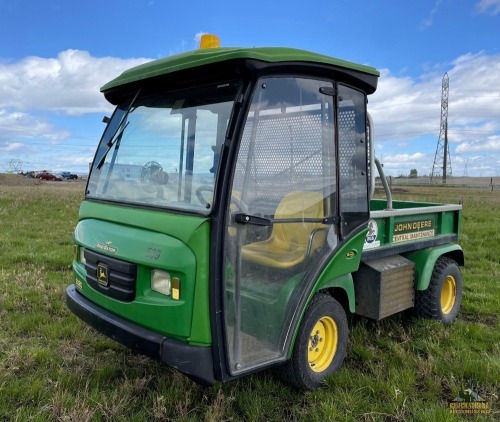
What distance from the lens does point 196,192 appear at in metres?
2.73

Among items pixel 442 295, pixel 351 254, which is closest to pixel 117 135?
pixel 351 254

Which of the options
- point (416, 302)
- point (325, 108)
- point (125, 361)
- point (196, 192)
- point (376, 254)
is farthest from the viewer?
point (416, 302)

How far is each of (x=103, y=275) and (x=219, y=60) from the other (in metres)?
1.54


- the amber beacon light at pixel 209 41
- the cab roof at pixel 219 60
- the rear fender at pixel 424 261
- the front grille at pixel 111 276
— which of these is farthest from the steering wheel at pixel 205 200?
the rear fender at pixel 424 261

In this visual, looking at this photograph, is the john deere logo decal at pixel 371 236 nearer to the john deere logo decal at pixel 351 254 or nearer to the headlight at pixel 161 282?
the john deere logo decal at pixel 351 254

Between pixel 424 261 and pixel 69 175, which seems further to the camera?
pixel 69 175

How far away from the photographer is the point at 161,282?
2639 millimetres

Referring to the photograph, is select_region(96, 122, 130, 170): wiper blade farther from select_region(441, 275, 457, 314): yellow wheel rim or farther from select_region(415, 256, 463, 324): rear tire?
select_region(441, 275, 457, 314): yellow wheel rim

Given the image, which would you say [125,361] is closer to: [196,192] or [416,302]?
[196,192]

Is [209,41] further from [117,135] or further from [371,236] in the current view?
[371,236]

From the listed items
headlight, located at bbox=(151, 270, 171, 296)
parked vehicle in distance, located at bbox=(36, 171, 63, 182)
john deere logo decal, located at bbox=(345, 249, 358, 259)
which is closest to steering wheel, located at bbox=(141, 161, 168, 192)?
headlight, located at bbox=(151, 270, 171, 296)

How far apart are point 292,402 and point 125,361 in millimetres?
1349

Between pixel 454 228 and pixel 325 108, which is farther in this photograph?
pixel 454 228

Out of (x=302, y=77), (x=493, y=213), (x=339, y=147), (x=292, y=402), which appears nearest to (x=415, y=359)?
(x=292, y=402)
